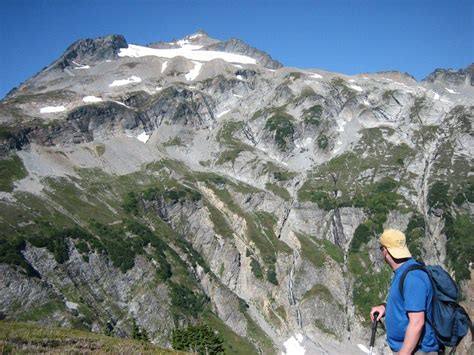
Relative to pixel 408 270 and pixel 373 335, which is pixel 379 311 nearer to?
pixel 373 335

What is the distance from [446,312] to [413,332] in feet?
2.11

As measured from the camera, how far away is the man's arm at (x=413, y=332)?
299 inches

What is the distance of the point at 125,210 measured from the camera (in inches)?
6304

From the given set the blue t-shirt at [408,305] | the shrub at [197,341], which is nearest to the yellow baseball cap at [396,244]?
the blue t-shirt at [408,305]

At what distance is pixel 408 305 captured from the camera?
7.63 metres

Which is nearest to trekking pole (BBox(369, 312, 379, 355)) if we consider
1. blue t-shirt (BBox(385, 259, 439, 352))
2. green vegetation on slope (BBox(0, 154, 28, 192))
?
blue t-shirt (BBox(385, 259, 439, 352))

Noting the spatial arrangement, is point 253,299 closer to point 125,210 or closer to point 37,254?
point 125,210

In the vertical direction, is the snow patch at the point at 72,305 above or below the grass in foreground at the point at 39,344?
below

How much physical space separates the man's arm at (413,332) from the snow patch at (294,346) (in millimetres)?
129068

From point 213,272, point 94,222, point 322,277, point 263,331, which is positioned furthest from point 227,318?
point 94,222

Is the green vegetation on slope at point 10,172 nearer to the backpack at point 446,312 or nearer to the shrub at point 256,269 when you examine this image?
the shrub at point 256,269

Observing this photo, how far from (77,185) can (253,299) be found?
75.1m

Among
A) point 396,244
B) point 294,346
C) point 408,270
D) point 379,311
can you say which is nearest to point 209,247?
point 294,346

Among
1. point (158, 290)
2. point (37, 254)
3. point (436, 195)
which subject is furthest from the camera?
point (436, 195)
